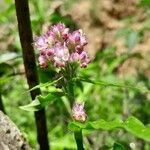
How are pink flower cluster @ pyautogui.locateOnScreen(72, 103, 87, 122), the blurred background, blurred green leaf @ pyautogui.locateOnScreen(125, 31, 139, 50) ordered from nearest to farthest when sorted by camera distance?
pink flower cluster @ pyautogui.locateOnScreen(72, 103, 87, 122) < the blurred background < blurred green leaf @ pyautogui.locateOnScreen(125, 31, 139, 50)

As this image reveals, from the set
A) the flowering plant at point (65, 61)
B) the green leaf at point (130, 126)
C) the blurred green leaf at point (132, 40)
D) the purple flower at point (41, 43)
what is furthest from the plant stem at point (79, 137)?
the blurred green leaf at point (132, 40)

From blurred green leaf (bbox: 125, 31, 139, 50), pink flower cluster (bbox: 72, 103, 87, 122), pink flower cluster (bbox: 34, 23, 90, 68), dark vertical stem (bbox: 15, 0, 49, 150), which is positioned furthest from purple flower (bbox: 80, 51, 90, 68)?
blurred green leaf (bbox: 125, 31, 139, 50)

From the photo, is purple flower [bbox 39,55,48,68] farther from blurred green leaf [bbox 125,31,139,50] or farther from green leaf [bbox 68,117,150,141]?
blurred green leaf [bbox 125,31,139,50]

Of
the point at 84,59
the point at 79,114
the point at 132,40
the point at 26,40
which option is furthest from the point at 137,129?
the point at 132,40

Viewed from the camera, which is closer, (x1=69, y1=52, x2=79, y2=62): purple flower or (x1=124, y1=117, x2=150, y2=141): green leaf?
(x1=124, y1=117, x2=150, y2=141): green leaf

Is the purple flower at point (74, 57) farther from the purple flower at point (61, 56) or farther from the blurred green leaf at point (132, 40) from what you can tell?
the blurred green leaf at point (132, 40)

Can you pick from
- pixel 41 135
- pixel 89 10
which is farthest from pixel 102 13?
pixel 41 135
